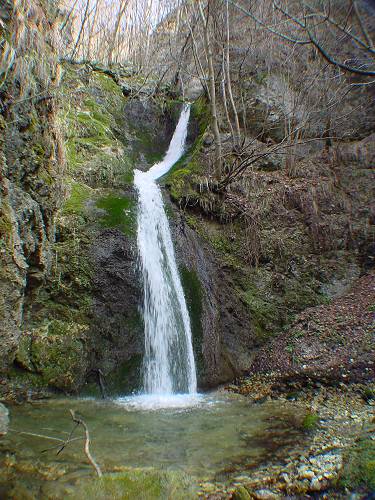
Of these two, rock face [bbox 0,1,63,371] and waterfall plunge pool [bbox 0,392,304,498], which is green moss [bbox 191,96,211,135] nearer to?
rock face [bbox 0,1,63,371]

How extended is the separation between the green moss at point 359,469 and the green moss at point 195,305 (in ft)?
11.9

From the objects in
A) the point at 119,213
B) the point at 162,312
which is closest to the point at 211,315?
the point at 162,312

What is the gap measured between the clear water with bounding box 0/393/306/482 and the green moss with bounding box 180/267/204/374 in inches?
43.8

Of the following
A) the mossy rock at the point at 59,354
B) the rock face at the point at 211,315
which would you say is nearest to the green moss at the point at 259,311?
the rock face at the point at 211,315

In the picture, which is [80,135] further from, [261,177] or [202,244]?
[261,177]

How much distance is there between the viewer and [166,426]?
14.2 ft

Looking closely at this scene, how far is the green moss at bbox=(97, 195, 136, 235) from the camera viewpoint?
6.92 m

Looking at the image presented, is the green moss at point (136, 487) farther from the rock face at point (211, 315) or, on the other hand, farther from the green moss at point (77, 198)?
the green moss at point (77, 198)

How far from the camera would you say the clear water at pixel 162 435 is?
3254 mm

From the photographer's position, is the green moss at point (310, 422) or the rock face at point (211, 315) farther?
the rock face at point (211, 315)

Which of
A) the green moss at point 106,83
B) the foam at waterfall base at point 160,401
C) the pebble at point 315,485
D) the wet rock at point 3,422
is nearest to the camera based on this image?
the pebble at point 315,485

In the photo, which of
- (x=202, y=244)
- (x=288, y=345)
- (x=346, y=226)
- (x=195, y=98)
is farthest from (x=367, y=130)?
(x=288, y=345)

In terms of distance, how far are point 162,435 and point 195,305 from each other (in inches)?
123

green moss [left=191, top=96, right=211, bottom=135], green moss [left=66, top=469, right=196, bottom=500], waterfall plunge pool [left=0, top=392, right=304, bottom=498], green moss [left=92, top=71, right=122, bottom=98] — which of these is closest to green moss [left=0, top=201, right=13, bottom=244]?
waterfall plunge pool [left=0, top=392, right=304, bottom=498]
